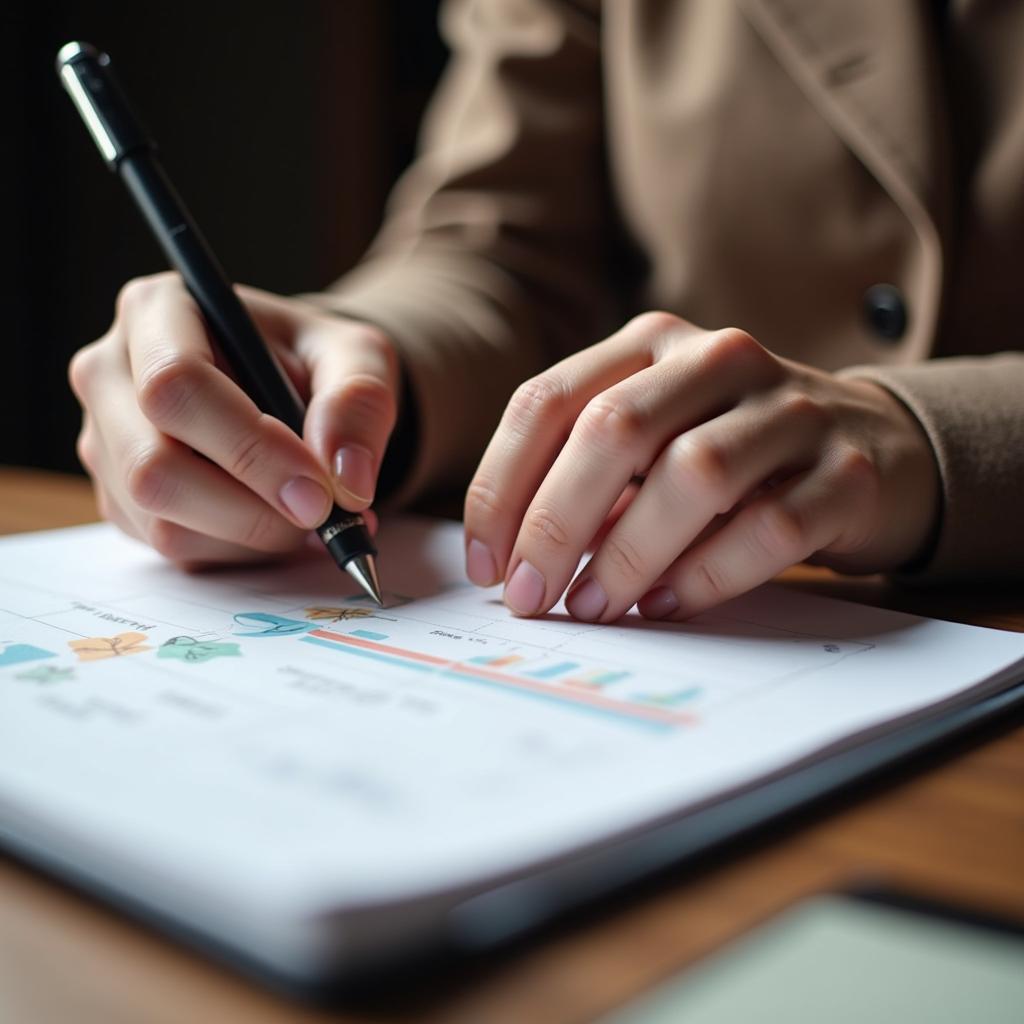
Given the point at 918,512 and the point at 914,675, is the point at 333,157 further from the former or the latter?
the point at 914,675

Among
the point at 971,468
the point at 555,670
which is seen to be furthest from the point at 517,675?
the point at 971,468

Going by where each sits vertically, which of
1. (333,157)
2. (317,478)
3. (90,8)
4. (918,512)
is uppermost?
(90,8)

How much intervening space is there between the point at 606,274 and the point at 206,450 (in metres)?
0.54

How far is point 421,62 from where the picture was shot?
188 cm

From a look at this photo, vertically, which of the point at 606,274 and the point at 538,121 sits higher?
the point at 538,121

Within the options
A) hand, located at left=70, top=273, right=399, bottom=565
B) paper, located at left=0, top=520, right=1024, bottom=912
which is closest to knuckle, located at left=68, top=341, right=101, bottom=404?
hand, located at left=70, top=273, right=399, bottom=565

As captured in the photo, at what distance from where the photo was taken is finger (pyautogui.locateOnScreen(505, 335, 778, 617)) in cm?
39

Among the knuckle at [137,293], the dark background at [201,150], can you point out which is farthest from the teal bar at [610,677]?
the dark background at [201,150]

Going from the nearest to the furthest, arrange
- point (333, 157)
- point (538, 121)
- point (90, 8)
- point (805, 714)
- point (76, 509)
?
point (805, 714) < point (76, 509) < point (538, 121) < point (333, 157) < point (90, 8)

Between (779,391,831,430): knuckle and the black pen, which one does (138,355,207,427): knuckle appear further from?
(779,391,831,430): knuckle

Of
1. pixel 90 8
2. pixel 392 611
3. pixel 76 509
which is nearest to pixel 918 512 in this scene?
pixel 392 611

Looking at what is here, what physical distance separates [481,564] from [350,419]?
0.28ft

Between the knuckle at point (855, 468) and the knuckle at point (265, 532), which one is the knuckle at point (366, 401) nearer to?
the knuckle at point (265, 532)

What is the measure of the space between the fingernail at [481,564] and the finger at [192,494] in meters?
0.08
